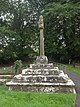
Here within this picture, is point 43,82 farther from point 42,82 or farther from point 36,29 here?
point 36,29

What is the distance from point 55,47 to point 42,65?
70.8ft

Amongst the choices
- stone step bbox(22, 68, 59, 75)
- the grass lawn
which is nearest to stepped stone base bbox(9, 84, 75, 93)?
stone step bbox(22, 68, 59, 75)

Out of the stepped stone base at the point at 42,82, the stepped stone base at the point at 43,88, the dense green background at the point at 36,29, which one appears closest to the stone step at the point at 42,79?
the stepped stone base at the point at 42,82

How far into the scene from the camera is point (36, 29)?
37625 mm

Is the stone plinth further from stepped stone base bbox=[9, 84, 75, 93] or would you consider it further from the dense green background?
the dense green background

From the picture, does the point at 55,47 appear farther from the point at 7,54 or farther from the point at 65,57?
the point at 7,54

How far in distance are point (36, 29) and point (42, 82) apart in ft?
82.6

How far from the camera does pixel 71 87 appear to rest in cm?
1228

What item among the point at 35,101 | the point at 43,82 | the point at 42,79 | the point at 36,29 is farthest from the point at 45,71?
the point at 36,29

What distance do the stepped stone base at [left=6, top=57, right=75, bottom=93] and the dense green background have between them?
63.1ft

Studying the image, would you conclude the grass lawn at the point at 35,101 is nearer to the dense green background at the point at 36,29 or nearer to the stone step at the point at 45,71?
the stone step at the point at 45,71

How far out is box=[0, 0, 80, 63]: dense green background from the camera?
110 feet

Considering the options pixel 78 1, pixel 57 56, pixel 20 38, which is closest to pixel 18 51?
pixel 20 38

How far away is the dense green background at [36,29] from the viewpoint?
33.4m
